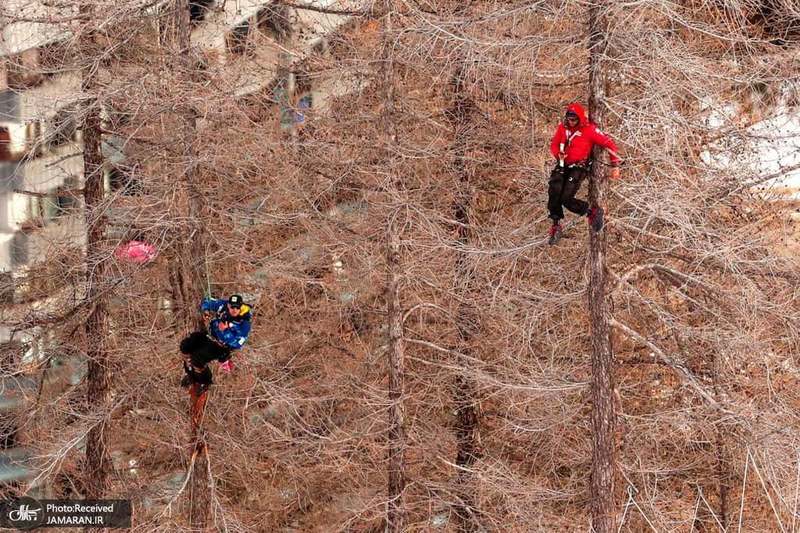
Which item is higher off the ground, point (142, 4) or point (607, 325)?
A: point (142, 4)

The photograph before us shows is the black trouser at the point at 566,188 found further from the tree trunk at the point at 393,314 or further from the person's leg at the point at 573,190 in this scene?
the tree trunk at the point at 393,314

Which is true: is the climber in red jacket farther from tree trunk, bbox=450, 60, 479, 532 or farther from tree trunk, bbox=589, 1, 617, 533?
tree trunk, bbox=450, 60, 479, 532

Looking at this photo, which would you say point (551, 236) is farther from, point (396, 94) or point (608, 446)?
point (396, 94)

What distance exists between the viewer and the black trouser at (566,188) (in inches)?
324

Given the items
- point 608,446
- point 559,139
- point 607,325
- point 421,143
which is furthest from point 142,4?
point 608,446

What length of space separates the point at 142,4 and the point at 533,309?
618cm

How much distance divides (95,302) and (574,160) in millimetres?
7241

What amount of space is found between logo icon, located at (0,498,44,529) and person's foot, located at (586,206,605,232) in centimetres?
999

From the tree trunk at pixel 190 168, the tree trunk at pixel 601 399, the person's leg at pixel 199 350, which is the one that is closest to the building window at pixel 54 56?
the tree trunk at pixel 190 168

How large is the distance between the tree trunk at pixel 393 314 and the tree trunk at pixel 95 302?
12.2 feet

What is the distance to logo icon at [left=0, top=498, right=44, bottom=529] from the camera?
13.5 m

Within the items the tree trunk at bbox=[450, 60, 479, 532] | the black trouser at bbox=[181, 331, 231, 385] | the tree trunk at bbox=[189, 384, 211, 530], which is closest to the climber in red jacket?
the black trouser at bbox=[181, 331, 231, 385]

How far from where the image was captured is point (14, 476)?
55.3 ft

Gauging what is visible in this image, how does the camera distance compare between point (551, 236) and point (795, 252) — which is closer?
point (551, 236)
